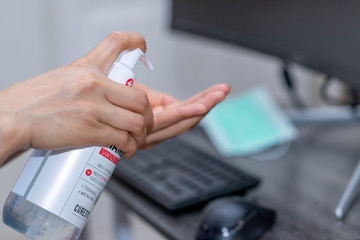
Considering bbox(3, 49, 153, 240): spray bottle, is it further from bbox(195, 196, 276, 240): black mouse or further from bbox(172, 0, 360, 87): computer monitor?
bbox(172, 0, 360, 87): computer monitor

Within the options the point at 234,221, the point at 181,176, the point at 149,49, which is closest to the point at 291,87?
the point at 149,49

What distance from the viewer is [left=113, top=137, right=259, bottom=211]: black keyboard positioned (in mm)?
692

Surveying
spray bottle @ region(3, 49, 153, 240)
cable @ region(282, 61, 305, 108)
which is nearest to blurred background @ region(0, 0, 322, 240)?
cable @ region(282, 61, 305, 108)

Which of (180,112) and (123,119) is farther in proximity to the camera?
(180,112)

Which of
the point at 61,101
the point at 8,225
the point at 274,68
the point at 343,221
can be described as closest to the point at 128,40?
the point at 61,101

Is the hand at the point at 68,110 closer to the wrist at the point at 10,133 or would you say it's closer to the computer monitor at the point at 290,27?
the wrist at the point at 10,133

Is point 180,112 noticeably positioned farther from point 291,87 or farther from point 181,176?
point 291,87

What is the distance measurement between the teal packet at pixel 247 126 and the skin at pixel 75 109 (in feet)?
1.47

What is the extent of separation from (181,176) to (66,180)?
301mm

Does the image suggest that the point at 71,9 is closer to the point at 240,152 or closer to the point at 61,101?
the point at 240,152

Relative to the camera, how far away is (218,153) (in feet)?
3.10

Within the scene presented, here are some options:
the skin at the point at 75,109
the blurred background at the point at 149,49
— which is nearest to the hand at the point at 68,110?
the skin at the point at 75,109

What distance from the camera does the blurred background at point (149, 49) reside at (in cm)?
106

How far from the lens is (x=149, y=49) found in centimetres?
96
